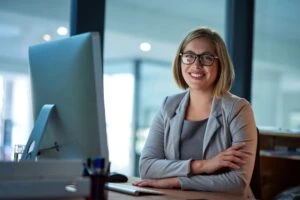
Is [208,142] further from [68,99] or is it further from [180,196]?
[68,99]

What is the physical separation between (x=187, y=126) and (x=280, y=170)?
179 centimetres

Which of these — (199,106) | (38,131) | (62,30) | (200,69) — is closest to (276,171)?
(199,106)

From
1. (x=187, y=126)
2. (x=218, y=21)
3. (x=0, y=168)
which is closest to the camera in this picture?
(x=0, y=168)

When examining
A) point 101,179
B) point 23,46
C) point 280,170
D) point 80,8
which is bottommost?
point 280,170

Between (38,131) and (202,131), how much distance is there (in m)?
0.82

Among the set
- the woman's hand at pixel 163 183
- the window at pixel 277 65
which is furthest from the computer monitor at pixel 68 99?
the window at pixel 277 65

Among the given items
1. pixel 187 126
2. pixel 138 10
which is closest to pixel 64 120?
pixel 187 126

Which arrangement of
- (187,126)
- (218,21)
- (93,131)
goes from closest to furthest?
1. (93,131)
2. (187,126)
3. (218,21)

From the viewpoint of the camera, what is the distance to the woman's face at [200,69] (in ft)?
6.66

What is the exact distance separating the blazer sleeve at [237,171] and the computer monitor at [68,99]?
2.12 feet

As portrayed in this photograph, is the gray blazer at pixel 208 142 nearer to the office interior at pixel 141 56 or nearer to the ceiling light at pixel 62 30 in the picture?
the office interior at pixel 141 56

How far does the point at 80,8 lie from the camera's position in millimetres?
2730

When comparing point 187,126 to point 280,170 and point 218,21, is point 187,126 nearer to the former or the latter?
point 280,170

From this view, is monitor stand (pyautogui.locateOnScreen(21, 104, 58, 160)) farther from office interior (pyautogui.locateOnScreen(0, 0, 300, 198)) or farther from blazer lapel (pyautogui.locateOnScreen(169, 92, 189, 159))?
office interior (pyautogui.locateOnScreen(0, 0, 300, 198))
